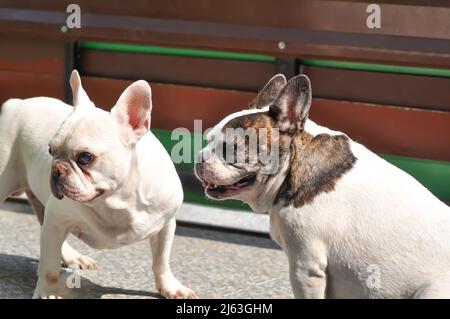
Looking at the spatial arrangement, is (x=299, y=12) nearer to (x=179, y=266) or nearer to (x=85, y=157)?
(x=179, y=266)

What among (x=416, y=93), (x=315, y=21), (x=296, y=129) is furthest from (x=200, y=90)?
(x=296, y=129)

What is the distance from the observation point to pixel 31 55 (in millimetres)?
7328

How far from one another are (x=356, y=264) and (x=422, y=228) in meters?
0.30

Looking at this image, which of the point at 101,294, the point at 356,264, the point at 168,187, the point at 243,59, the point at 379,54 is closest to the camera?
the point at 356,264

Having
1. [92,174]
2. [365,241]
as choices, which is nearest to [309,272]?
[365,241]

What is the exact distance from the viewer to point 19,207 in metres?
7.05

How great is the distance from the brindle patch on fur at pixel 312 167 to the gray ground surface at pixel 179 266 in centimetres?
156

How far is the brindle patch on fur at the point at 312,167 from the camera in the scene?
377 centimetres

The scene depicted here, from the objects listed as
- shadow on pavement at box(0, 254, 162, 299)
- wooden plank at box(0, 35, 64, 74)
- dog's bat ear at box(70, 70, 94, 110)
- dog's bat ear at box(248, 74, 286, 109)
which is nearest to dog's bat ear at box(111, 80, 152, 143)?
dog's bat ear at box(70, 70, 94, 110)

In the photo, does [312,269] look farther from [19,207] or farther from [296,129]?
[19,207]

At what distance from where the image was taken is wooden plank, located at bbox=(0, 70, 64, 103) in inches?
289

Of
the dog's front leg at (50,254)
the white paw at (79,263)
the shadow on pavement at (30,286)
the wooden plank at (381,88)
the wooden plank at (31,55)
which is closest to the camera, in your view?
the dog's front leg at (50,254)

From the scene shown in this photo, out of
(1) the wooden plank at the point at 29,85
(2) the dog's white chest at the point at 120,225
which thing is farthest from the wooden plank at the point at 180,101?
(2) the dog's white chest at the point at 120,225

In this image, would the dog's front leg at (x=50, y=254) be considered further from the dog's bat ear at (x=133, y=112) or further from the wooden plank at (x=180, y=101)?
the wooden plank at (x=180, y=101)
